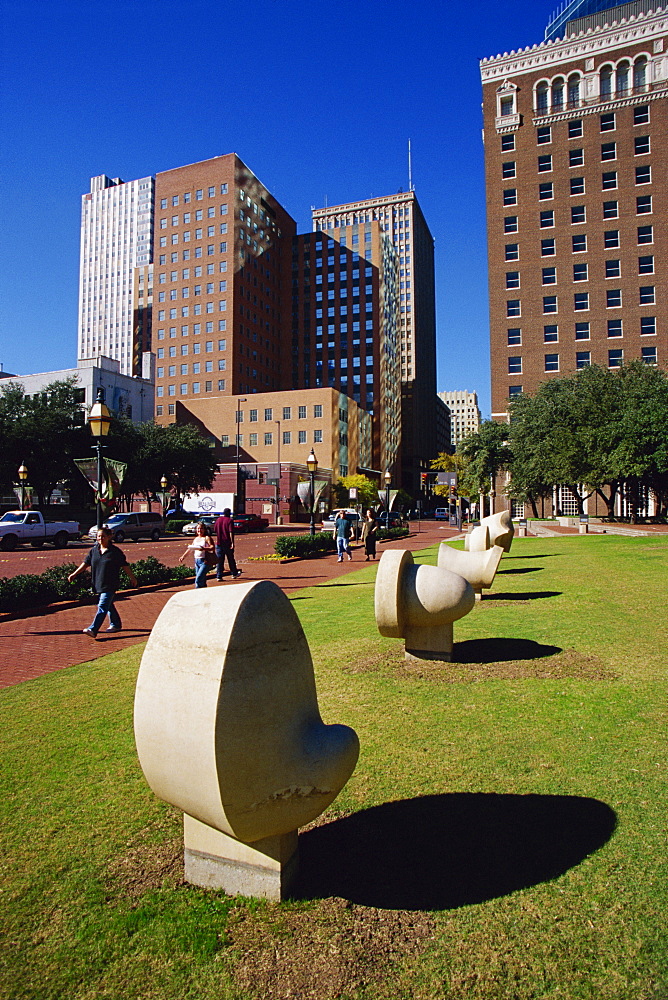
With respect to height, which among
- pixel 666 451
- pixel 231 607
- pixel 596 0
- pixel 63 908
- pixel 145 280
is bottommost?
pixel 63 908

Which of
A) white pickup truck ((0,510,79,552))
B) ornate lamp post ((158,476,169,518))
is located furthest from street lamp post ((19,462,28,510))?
ornate lamp post ((158,476,169,518))

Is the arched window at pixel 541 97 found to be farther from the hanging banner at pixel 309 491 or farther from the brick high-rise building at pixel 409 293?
the brick high-rise building at pixel 409 293

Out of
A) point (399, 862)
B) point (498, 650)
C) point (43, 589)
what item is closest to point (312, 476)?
point (43, 589)

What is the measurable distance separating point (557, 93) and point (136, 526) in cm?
5932

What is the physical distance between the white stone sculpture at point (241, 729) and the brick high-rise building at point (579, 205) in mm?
58722

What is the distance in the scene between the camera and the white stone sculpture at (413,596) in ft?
20.7

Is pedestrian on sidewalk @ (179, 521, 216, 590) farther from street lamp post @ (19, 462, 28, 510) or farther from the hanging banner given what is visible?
street lamp post @ (19, 462, 28, 510)

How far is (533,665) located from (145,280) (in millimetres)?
164471

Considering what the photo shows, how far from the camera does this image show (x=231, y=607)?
2.62 meters

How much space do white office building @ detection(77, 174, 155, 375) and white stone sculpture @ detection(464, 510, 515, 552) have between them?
536ft

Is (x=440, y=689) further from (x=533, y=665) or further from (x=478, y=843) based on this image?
(x=478, y=843)

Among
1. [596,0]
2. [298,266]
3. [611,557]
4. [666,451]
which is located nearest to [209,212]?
[298,266]

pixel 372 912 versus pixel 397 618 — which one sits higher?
pixel 397 618

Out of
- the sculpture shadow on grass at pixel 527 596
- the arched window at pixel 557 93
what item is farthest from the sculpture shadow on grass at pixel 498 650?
the arched window at pixel 557 93
